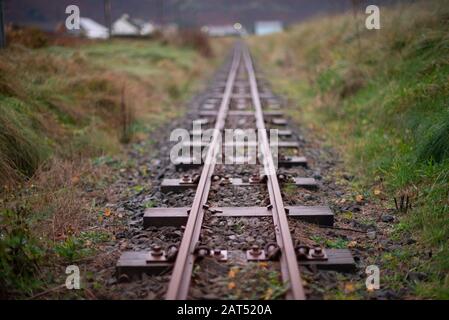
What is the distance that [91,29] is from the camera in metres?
21.7

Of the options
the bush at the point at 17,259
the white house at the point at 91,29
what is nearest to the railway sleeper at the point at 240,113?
the bush at the point at 17,259

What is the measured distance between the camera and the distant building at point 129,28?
85.8 ft

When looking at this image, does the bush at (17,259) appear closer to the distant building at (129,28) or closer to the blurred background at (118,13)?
the blurred background at (118,13)

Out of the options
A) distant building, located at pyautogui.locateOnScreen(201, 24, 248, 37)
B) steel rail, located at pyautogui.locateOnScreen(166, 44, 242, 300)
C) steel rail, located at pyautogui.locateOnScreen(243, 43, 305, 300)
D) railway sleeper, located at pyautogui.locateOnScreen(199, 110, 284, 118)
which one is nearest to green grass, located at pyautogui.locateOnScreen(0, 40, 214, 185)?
railway sleeper, located at pyautogui.locateOnScreen(199, 110, 284, 118)

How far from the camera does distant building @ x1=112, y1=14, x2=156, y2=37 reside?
85.8ft

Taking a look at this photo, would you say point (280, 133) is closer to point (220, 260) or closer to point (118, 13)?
point (220, 260)

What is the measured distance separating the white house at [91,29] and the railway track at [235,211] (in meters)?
14.7

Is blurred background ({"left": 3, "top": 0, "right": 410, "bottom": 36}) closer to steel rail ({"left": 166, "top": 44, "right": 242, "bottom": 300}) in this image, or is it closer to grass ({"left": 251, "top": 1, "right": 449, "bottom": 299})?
grass ({"left": 251, "top": 1, "right": 449, "bottom": 299})

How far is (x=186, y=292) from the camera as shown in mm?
3330

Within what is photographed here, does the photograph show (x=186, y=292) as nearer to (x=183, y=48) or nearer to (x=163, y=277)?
(x=163, y=277)

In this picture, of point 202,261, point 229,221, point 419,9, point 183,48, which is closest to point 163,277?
point 202,261

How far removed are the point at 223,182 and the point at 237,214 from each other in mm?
1017
